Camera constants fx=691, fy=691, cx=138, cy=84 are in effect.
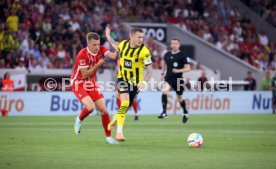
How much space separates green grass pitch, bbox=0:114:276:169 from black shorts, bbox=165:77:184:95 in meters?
4.50

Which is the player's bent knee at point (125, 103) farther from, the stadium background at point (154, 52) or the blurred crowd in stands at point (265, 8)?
the blurred crowd in stands at point (265, 8)

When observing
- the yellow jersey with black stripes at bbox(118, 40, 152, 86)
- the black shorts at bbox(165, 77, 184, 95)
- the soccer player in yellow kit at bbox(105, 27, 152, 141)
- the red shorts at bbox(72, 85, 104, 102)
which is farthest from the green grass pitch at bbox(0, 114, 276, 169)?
the black shorts at bbox(165, 77, 184, 95)

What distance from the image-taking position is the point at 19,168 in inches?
419

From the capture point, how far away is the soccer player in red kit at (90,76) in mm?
15031

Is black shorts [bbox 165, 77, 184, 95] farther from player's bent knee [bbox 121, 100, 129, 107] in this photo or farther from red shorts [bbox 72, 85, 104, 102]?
red shorts [bbox 72, 85, 104, 102]

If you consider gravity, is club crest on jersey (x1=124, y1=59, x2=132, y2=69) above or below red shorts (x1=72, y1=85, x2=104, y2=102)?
above

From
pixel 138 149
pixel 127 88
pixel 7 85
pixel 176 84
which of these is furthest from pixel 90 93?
pixel 7 85

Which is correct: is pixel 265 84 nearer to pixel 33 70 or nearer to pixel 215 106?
pixel 215 106

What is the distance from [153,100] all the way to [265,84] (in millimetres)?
6786

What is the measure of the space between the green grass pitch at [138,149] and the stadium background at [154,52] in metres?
0.23

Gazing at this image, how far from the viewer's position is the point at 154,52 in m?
34.7

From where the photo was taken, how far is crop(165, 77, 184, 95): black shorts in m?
24.6

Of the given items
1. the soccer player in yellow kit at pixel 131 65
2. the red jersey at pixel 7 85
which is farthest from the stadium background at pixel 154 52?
the soccer player in yellow kit at pixel 131 65

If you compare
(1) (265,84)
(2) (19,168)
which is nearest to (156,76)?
(1) (265,84)
